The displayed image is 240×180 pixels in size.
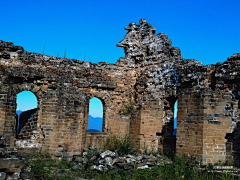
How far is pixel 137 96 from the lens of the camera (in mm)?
15484

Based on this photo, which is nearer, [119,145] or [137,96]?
[119,145]

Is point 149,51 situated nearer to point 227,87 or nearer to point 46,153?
point 227,87

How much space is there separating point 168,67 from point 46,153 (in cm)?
666

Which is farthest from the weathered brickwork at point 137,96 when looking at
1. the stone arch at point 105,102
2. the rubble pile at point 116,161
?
the rubble pile at point 116,161

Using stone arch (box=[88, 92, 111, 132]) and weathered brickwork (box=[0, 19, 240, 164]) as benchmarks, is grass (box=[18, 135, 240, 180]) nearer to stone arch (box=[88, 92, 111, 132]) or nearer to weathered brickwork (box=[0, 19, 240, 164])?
weathered brickwork (box=[0, 19, 240, 164])

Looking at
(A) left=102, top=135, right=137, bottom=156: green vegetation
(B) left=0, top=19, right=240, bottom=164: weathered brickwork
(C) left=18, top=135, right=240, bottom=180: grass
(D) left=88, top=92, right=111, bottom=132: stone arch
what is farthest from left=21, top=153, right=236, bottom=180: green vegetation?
(D) left=88, top=92, right=111, bottom=132: stone arch

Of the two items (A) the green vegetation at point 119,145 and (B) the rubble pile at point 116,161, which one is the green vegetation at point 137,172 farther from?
(A) the green vegetation at point 119,145

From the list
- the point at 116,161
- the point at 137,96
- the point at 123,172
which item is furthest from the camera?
the point at 137,96

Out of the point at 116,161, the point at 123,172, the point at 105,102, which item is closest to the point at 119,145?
the point at 116,161

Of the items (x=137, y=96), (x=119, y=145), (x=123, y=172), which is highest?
(x=137, y=96)

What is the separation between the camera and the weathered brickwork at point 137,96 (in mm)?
10414

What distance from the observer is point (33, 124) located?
13055mm

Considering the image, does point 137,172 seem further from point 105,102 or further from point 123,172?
point 105,102

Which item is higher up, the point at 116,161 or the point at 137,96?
the point at 137,96
